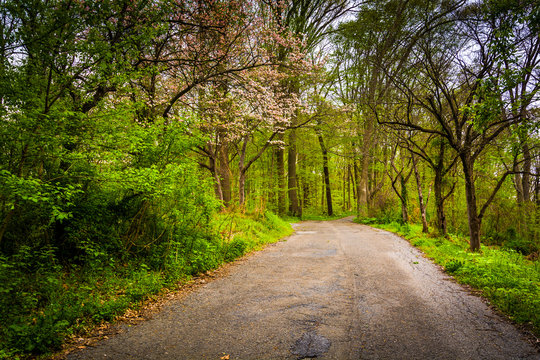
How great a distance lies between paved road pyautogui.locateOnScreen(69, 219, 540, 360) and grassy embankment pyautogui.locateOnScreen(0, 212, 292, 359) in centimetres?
45

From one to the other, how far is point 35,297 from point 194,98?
7.84 meters

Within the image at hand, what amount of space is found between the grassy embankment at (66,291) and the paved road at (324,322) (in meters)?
0.45

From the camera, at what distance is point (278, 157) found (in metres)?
23.4

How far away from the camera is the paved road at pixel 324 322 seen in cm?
310

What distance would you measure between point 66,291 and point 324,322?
3713 millimetres

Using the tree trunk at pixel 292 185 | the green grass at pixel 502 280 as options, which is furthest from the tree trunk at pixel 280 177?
the green grass at pixel 502 280

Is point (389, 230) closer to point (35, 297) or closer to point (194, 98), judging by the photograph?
point (194, 98)

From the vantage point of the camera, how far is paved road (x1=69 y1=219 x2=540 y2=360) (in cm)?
310

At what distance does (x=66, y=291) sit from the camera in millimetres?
3984

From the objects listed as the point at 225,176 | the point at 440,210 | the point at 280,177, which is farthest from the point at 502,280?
the point at 280,177

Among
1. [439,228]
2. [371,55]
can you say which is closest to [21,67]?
[371,55]

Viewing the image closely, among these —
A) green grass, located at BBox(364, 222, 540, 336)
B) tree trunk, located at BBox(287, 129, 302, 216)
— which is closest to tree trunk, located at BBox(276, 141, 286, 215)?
tree trunk, located at BBox(287, 129, 302, 216)

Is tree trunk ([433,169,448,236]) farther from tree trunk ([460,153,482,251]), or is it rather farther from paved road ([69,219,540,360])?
paved road ([69,219,540,360])

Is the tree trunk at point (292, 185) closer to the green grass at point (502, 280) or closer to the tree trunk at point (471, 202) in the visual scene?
the green grass at point (502, 280)
